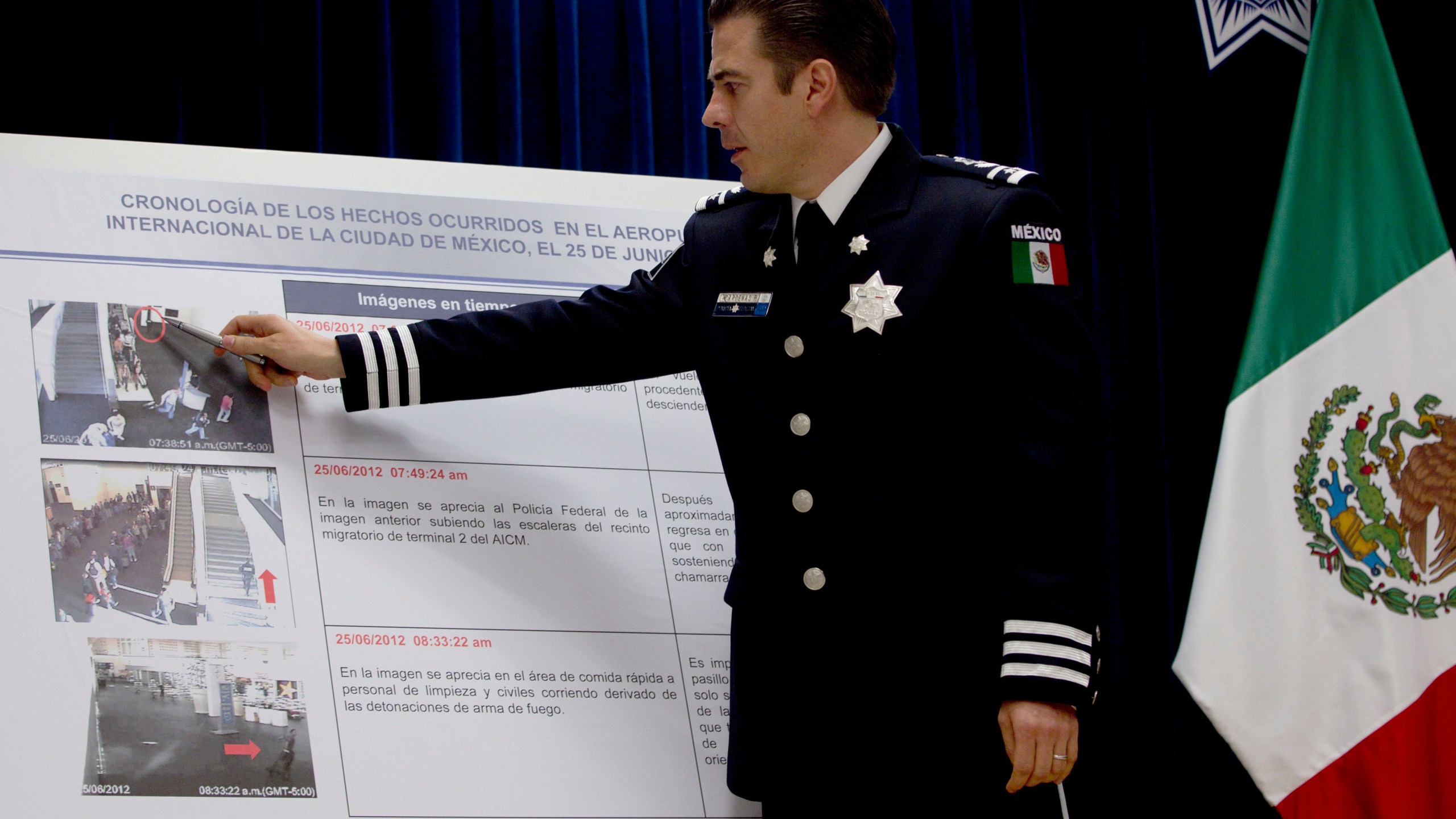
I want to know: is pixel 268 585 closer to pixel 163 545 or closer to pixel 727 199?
pixel 163 545

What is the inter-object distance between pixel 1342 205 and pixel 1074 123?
0.74 meters

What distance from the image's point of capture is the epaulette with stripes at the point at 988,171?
1.46 meters

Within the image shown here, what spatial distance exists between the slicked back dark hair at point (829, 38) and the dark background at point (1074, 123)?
43.3 inches

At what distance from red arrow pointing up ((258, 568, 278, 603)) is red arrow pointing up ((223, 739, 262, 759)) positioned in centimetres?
18

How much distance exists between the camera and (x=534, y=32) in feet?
8.52

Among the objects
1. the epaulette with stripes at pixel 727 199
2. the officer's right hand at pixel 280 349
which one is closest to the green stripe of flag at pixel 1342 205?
the epaulette with stripes at pixel 727 199

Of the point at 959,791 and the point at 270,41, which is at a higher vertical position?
the point at 270,41

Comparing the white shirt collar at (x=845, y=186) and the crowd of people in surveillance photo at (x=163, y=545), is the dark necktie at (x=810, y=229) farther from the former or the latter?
the crowd of people in surveillance photo at (x=163, y=545)

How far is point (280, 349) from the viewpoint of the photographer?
154cm

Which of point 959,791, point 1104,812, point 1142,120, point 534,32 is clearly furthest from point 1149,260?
point 959,791

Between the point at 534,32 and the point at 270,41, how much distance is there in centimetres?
56

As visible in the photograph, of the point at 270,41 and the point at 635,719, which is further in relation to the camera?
the point at 270,41

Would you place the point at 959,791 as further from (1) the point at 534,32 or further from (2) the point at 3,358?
(1) the point at 534,32

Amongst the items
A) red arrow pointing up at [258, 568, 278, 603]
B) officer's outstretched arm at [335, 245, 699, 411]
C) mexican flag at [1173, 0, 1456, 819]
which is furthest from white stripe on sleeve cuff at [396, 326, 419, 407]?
mexican flag at [1173, 0, 1456, 819]
